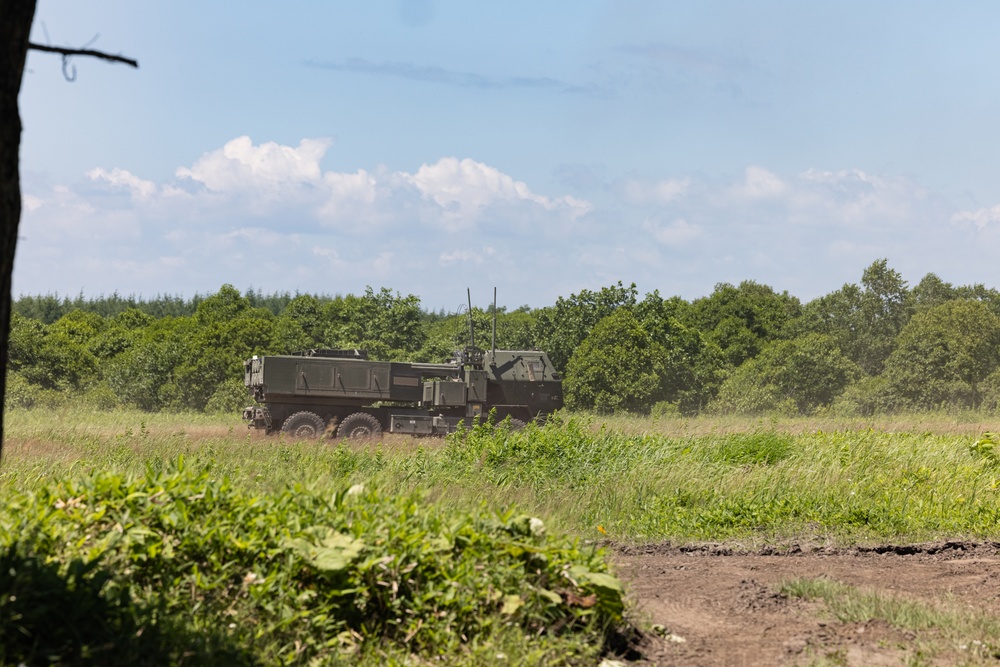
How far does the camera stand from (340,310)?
62156 mm

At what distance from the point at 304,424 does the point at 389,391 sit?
2.19 meters

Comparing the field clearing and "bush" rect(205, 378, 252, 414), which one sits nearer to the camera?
the field clearing

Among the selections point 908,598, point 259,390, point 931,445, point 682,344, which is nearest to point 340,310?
point 682,344

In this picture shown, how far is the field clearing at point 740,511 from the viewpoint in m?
5.81

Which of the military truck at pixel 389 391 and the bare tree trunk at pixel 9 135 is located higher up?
the bare tree trunk at pixel 9 135

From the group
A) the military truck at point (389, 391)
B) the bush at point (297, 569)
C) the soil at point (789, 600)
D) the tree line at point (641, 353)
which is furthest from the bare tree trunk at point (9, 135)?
the tree line at point (641, 353)

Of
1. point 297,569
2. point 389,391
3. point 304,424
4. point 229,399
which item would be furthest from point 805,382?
point 297,569

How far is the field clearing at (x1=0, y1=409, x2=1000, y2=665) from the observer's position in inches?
229

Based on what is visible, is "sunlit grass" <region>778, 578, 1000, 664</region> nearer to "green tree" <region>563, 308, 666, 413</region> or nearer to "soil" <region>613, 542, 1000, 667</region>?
"soil" <region>613, 542, 1000, 667</region>

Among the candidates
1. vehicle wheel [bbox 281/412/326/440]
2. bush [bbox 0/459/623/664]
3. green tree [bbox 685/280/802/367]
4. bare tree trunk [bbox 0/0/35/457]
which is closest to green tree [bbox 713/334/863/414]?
green tree [bbox 685/280/802/367]

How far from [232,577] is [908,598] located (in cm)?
461

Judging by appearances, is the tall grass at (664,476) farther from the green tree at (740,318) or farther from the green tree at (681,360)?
the green tree at (740,318)

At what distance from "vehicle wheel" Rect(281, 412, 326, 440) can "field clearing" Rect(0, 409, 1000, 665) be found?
8.43m

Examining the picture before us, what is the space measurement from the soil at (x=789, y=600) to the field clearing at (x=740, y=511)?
0.06 feet
